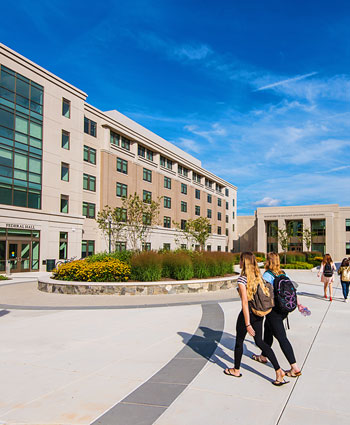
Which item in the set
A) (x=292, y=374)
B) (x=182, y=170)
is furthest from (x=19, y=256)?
(x=182, y=170)

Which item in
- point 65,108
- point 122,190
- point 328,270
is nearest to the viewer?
point 328,270

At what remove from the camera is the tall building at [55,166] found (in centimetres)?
2733

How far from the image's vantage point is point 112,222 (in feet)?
116

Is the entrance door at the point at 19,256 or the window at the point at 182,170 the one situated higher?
the window at the point at 182,170

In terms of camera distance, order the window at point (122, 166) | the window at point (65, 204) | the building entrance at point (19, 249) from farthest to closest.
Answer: the window at point (122, 166) → the window at point (65, 204) → the building entrance at point (19, 249)

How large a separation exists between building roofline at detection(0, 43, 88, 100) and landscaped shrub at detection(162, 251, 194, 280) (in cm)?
2158

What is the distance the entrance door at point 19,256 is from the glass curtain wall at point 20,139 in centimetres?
305

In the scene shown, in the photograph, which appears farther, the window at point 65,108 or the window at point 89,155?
the window at point 89,155

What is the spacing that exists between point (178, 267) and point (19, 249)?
56.8 ft

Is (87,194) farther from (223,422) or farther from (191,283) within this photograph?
(223,422)

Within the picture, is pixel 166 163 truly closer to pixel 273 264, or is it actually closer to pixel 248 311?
pixel 273 264

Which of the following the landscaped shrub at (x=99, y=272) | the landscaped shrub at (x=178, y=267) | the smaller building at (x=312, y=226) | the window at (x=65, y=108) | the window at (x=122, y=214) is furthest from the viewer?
the smaller building at (x=312, y=226)

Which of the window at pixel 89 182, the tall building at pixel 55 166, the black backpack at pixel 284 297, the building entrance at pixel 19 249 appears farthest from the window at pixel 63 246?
the black backpack at pixel 284 297

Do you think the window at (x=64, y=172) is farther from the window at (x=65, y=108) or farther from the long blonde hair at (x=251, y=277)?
the long blonde hair at (x=251, y=277)
